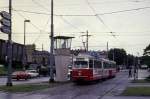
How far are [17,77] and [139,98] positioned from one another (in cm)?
4164

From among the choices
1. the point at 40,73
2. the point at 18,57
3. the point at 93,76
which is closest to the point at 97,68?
the point at 93,76

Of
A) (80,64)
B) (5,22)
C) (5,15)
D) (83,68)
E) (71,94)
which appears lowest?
(71,94)

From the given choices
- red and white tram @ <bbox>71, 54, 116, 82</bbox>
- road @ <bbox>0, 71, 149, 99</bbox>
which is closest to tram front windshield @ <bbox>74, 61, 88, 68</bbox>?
red and white tram @ <bbox>71, 54, 116, 82</bbox>

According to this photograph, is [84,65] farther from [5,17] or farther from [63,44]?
[5,17]

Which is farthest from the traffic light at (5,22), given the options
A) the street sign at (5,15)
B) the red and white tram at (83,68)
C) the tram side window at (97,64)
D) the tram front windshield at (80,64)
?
the tram side window at (97,64)

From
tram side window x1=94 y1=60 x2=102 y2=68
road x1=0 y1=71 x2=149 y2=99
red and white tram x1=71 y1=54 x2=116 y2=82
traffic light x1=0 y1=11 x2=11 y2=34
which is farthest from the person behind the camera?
tram side window x1=94 y1=60 x2=102 y2=68

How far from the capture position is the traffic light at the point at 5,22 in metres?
34.9

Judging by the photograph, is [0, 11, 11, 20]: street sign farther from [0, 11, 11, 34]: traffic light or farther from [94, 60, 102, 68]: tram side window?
[94, 60, 102, 68]: tram side window

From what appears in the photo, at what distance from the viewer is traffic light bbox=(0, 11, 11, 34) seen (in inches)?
1374

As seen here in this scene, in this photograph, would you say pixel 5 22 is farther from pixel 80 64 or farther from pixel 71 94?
pixel 80 64

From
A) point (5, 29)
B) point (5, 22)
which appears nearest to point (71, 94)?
point (5, 29)

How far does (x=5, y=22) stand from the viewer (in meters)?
35.2

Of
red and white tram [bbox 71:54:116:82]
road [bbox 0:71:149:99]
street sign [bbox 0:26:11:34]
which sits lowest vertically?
road [bbox 0:71:149:99]

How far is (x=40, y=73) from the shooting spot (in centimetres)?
8944
